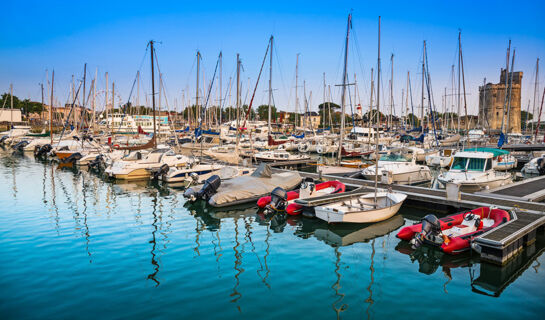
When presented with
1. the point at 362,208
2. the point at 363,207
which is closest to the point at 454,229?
the point at 362,208

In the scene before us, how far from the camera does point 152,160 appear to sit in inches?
1086

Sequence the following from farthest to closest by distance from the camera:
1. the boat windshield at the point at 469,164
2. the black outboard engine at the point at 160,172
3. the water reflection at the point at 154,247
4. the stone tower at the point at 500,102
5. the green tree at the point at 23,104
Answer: the green tree at the point at 23,104, the stone tower at the point at 500,102, the black outboard engine at the point at 160,172, the boat windshield at the point at 469,164, the water reflection at the point at 154,247

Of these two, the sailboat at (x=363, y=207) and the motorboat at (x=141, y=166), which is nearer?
the sailboat at (x=363, y=207)

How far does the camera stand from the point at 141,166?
86.9 feet

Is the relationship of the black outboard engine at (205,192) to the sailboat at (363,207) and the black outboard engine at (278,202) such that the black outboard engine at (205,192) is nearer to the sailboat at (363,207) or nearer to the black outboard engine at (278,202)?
the black outboard engine at (278,202)

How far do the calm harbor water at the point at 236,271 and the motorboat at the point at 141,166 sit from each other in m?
9.72

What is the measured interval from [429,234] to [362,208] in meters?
3.92

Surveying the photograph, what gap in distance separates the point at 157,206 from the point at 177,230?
460 centimetres

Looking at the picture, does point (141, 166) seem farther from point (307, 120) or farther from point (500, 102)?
point (500, 102)

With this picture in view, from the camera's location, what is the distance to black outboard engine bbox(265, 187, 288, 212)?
16406 millimetres

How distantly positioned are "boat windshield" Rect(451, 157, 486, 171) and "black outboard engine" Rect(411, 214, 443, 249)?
11.0 meters

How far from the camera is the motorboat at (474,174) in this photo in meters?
19.5

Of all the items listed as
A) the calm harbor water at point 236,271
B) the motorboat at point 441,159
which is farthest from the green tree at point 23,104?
the motorboat at point 441,159

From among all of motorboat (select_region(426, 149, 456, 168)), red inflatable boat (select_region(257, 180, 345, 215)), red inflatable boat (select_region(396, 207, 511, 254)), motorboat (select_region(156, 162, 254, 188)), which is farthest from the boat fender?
motorboat (select_region(426, 149, 456, 168))
